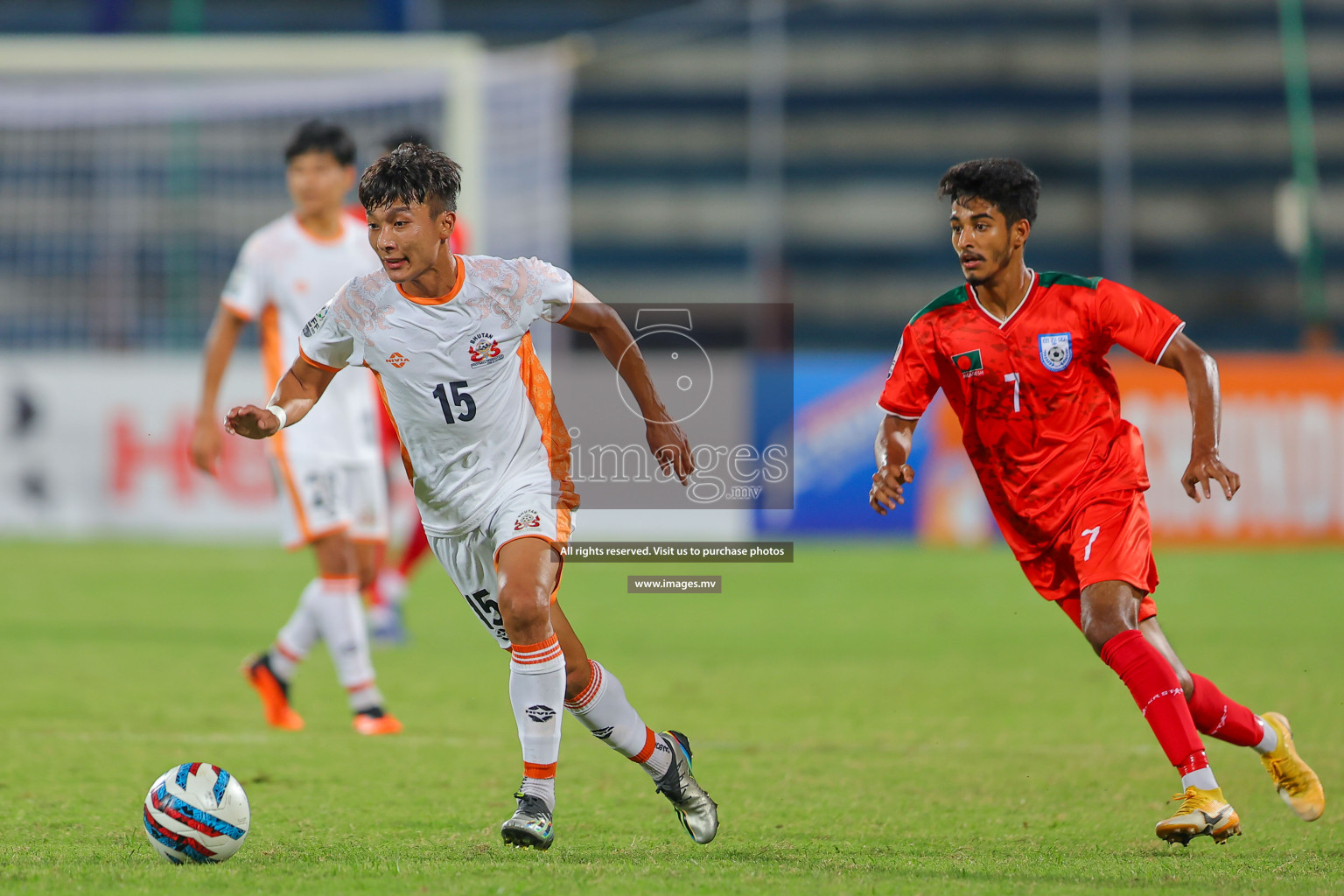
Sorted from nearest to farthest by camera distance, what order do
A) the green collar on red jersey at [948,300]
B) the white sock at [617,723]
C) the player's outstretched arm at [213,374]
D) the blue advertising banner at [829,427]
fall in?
the white sock at [617,723], the green collar on red jersey at [948,300], the player's outstretched arm at [213,374], the blue advertising banner at [829,427]

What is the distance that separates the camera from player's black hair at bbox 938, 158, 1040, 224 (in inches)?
202

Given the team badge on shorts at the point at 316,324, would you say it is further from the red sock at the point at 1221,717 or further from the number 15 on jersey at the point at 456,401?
the red sock at the point at 1221,717

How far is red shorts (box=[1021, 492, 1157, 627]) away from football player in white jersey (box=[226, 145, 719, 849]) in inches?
48.1

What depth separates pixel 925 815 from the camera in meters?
5.32

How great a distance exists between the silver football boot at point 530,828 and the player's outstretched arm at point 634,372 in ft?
3.49

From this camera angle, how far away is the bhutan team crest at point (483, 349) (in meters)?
4.89

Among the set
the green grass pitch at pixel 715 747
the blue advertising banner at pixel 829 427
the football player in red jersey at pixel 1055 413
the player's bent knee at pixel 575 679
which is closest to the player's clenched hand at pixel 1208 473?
the football player in red jersey at pixel 1055 413

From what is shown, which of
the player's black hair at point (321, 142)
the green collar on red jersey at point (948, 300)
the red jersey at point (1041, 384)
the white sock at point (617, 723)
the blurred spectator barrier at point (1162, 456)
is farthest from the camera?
the blurred spectator barrier at point (1162, 456)

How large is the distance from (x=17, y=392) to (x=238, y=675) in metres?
7.85

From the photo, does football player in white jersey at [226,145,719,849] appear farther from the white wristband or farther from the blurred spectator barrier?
the blurred spectator barrier

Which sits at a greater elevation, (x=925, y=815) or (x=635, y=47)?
(x=635, y=47)

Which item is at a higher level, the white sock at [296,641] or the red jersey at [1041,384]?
the red jersey at [1041,384]

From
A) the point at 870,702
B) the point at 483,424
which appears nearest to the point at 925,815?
the point at 483,424

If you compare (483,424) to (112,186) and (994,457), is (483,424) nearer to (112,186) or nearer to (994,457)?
(994,457)
